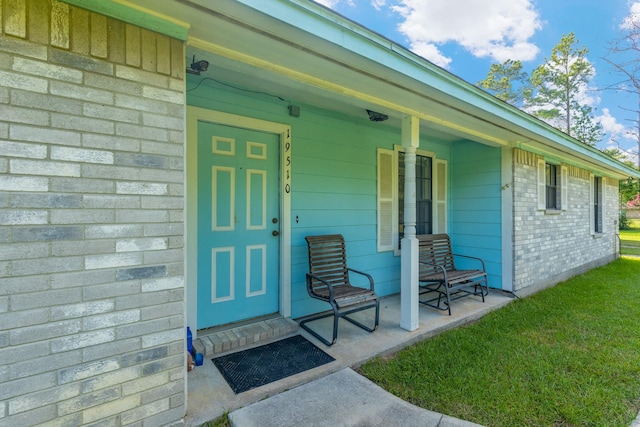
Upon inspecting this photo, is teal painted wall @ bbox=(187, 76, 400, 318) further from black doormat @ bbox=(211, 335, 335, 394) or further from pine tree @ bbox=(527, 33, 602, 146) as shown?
pine tree @ bbox=(527, 33, 602, 146)

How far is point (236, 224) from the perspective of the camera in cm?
299

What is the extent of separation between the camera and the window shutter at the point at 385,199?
4164 mm

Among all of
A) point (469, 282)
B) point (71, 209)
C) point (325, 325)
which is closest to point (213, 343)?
point (325, 325)

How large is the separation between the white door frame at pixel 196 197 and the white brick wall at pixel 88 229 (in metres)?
0.62

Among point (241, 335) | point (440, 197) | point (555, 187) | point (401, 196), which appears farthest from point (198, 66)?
point (555, 187)

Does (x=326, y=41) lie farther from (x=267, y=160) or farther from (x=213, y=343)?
(x=213, y=343)

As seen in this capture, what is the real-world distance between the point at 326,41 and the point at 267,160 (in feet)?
5.14

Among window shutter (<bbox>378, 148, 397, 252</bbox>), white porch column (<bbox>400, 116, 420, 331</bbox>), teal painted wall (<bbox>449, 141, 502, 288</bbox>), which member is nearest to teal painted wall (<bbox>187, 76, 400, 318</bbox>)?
window shutter (<bbox>378, 148, 397, 252</bbox>)

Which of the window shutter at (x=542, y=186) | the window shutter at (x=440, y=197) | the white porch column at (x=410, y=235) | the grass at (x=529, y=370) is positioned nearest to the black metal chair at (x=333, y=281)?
the white porch column at (x=410, y=235)

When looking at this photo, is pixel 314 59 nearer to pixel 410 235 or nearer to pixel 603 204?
pixel 410 235

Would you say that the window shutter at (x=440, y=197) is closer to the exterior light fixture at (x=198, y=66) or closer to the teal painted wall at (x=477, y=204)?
the teal painted wall at (x=477, y=204)

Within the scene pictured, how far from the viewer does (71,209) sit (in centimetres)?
146

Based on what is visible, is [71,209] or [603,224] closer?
[71,209]

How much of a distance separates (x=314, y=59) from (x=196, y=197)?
156 centimetres
